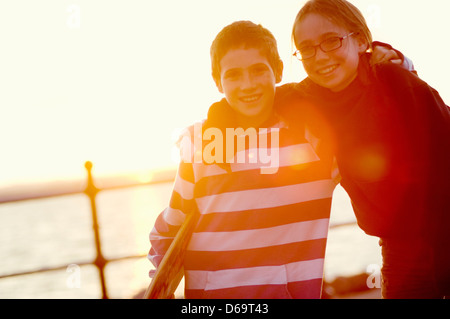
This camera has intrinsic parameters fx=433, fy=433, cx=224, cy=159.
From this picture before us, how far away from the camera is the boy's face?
1415 mm

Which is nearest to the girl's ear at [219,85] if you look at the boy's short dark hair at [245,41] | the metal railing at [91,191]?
the boy's short dark hair at [245,41]

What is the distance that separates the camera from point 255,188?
1.47 meters

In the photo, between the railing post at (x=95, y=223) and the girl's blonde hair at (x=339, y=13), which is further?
the railing post at (x=95, y=223)

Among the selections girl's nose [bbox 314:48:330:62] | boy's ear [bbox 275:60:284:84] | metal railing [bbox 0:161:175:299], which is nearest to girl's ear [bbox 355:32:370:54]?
girl's nose [bbox 314:48:330:62]

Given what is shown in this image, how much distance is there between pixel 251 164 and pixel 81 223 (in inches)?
779

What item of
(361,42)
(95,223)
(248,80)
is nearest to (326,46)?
(361,42)

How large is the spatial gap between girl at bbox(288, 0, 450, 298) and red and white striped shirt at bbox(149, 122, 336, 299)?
0.12m

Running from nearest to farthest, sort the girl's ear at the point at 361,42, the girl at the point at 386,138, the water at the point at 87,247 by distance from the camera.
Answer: the girl at the point at 386,138
the girl's ear at the point at 361,42
the water at the point at 87,247

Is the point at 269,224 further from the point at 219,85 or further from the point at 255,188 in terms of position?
the point at 219,85

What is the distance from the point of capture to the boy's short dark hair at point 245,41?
1441mm

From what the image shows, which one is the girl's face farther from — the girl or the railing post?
the railing post

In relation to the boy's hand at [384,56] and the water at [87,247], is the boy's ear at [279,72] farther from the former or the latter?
the water at [87,247]

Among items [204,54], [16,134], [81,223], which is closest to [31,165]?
[81,223]

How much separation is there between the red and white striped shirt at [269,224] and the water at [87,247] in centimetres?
105
